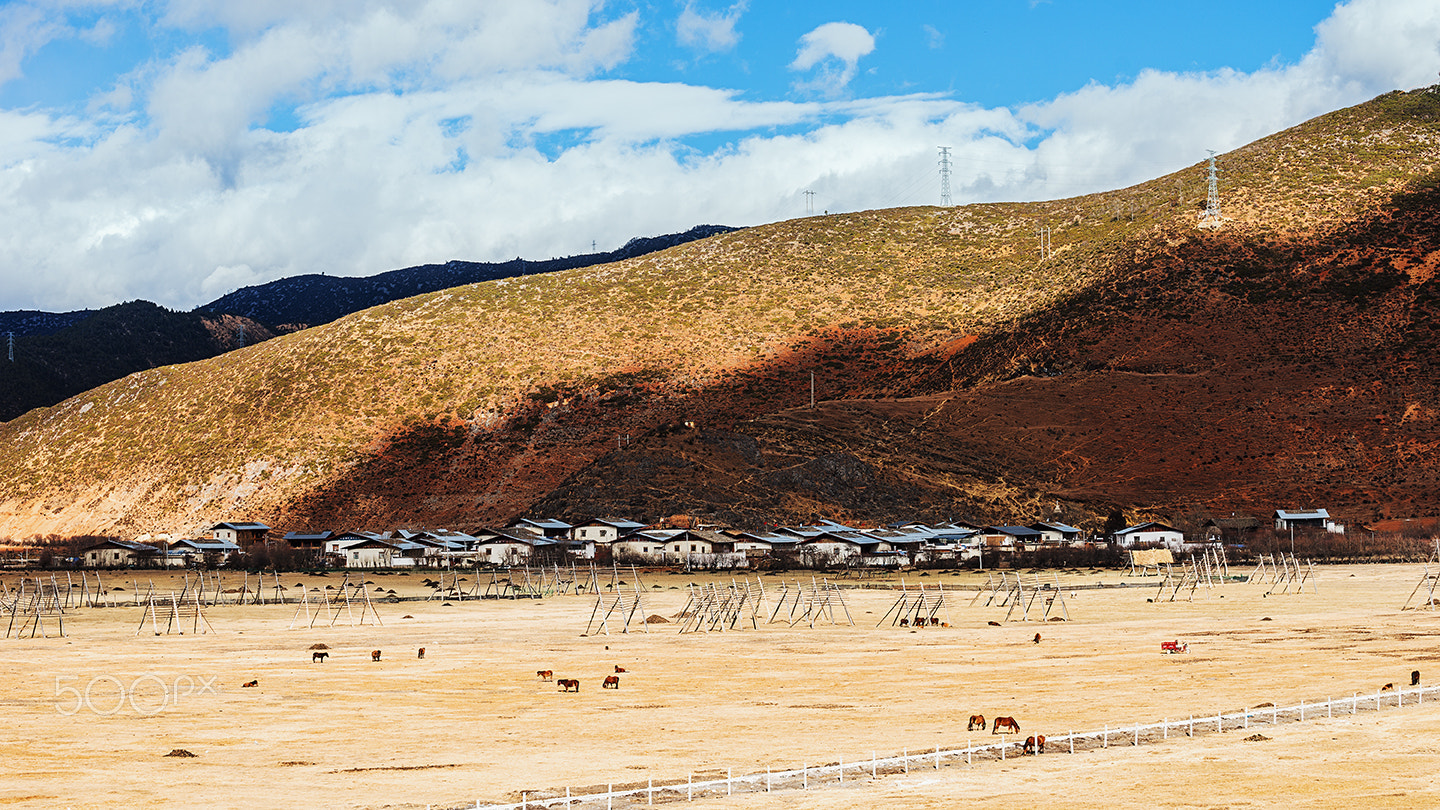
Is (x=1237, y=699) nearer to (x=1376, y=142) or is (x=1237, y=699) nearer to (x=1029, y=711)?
(x=1029, y=711)

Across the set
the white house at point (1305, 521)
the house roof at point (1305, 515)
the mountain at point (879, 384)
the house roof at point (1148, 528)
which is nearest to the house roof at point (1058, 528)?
the house roof at point (1148, 528)

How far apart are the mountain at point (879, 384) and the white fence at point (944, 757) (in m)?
81.6

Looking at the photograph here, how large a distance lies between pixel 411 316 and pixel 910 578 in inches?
3946

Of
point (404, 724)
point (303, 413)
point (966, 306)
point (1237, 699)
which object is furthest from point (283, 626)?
point (966, 306)

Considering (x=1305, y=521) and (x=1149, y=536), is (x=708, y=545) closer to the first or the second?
(x=1149, y=536)

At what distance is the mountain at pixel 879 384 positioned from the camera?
115 m

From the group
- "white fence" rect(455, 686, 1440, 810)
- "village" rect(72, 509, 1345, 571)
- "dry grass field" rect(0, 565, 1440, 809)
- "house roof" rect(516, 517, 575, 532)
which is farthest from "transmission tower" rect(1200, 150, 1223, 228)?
"white fence" rect(455, 686, 1440, 810)

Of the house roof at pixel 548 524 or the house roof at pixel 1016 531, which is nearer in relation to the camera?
the house roof at pixel 1016 531

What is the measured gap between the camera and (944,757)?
25.0 meters

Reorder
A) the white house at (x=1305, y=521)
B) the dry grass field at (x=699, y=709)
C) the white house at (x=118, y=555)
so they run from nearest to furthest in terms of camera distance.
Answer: the dry grass field at (x=699, y=709) → the white house at (x=118, y=555) → the white house at (x=1305, y=521)

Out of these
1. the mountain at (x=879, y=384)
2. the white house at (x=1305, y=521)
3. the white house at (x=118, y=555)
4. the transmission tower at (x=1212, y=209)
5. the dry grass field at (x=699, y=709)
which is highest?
the transmission tower at (x=1212, y=209)

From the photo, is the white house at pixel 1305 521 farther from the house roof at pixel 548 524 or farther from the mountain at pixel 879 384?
the house roof at pixel 548 524

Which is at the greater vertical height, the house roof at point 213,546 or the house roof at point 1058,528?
the house roof at point 1058,528

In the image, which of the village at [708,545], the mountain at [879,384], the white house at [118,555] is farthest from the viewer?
the mountain at [879,384]
